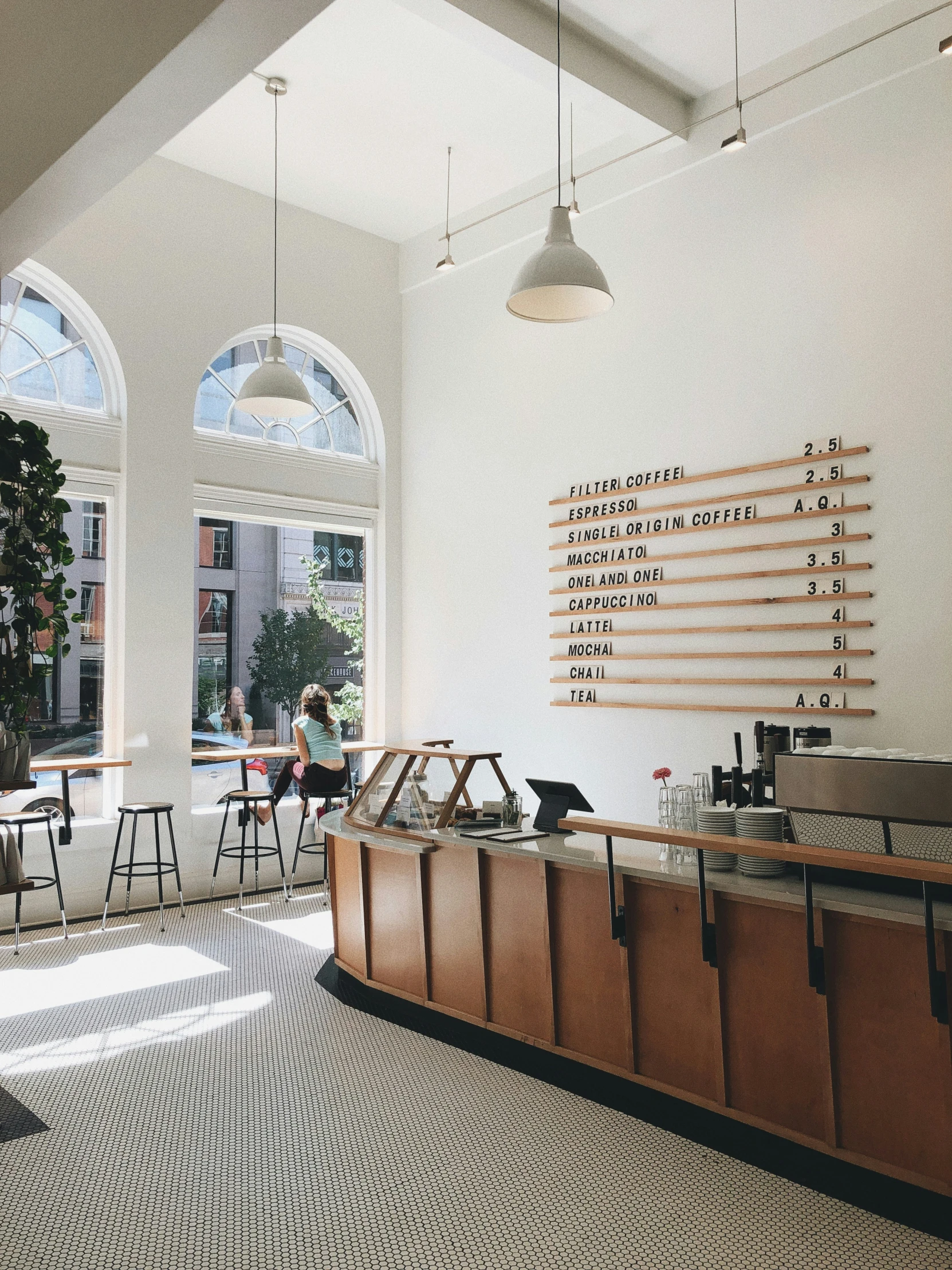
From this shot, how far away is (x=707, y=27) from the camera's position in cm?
503

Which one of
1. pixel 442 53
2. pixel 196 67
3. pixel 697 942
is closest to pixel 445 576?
pixel 442 53

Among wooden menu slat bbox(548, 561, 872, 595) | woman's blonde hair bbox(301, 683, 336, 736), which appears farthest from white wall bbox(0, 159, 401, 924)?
wooden menu slat bbox(548, 561, 872, 595)

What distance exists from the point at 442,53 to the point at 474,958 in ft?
16.1

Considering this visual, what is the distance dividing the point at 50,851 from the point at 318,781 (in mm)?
1787

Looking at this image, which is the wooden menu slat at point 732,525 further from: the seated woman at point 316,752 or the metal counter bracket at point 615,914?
the metal counter bracket at point 615,914

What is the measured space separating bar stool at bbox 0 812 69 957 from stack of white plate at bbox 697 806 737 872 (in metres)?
3.88

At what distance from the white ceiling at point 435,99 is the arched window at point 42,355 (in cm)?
144

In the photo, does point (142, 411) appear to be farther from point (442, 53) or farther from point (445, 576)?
point (442, 53)

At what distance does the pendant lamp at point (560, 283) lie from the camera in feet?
12.2

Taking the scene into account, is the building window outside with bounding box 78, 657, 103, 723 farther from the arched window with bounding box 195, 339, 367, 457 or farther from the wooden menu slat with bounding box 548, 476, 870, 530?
the wooden menu slat with bounding box 548, 476, 870, 530

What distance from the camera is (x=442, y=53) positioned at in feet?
17.5

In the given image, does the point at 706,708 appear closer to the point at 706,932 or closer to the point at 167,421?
the point at 706,932

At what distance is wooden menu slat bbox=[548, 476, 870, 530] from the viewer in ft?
16.2

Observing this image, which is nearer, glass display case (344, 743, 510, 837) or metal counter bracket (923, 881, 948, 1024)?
metal counter bracket (923, 881, 948, 1024)
